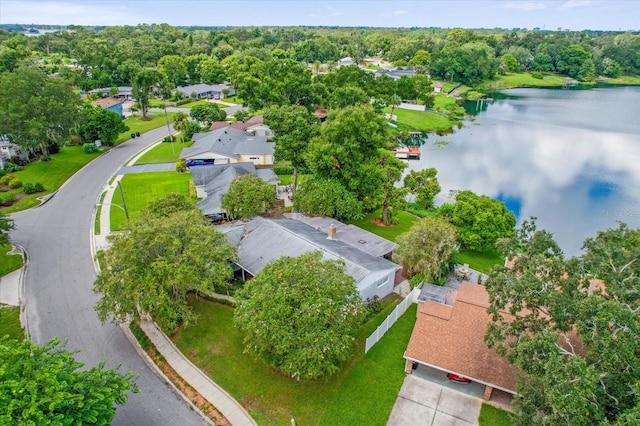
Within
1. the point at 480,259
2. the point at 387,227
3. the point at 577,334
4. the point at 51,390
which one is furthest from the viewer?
the point at 387,227

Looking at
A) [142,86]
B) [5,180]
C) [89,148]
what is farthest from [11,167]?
[142,86]

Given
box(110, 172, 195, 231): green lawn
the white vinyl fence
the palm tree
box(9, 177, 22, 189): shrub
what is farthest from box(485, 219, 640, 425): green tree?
the palm tree

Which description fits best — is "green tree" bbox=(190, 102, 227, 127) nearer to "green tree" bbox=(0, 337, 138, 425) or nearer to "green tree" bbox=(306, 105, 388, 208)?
"green tree" bbox=(306, 105, 388, 208)

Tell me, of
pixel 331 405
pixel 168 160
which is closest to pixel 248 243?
pixel 331 405

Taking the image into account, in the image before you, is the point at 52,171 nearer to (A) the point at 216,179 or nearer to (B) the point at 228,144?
(B) the point at 228,144

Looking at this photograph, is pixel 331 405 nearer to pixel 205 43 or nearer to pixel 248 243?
pixel 248 243
